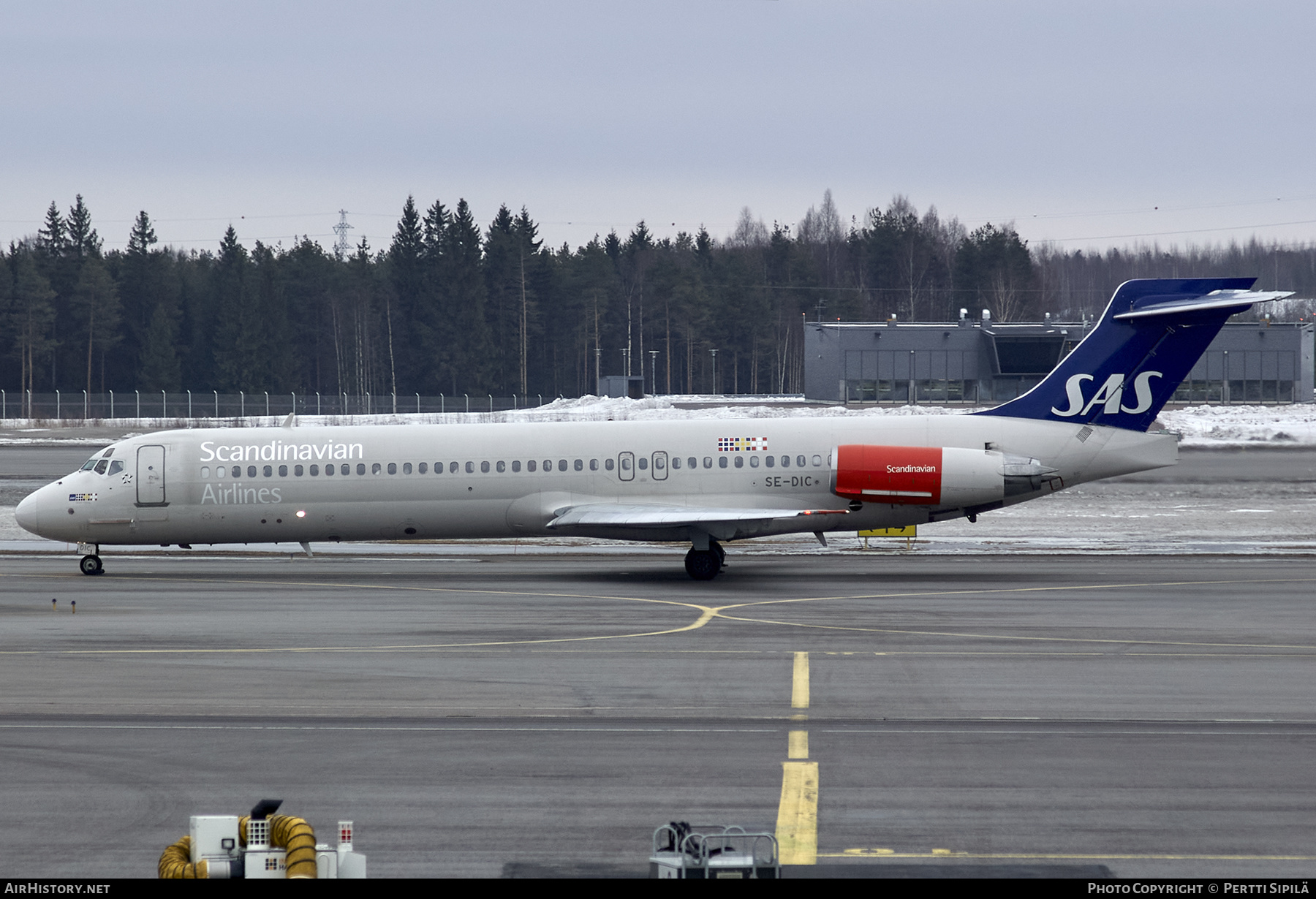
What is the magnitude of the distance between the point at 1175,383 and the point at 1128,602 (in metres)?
6.88

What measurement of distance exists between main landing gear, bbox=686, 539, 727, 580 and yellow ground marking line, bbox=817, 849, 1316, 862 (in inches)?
704

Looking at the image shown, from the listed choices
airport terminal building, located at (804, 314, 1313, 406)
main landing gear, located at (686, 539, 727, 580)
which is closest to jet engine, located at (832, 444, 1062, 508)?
main landing gear, located at (686, 539, 727, 580)

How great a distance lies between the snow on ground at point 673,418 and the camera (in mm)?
58562

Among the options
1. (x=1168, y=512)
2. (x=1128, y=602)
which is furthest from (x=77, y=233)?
(x=1128, y=602)

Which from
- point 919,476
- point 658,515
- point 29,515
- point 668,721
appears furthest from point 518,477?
point 668,721

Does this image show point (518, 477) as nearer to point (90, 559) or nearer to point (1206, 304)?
point (90, 559)

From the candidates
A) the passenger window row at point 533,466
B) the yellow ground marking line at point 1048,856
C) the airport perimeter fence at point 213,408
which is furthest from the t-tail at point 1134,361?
the airport perimeter fence at point 213,408

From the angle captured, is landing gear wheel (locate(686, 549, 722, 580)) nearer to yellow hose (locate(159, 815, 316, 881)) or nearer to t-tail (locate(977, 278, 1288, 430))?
t-tail (locate(977, 278, 1288, 430))

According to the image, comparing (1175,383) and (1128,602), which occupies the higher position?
(1175,383)

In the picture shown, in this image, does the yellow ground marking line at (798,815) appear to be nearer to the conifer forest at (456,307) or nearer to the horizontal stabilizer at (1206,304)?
the horizontal stabilizer at (1206,304)

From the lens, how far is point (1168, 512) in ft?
134

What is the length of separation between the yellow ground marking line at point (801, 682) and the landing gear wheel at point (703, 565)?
29.4 feet

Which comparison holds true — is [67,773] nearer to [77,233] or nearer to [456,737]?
[456,737]
